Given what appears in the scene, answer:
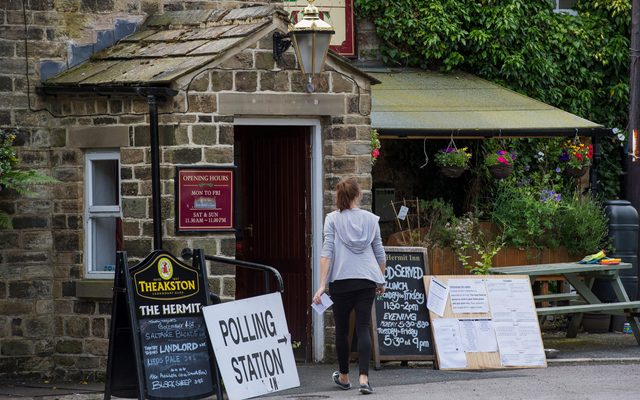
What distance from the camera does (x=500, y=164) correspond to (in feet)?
55.4

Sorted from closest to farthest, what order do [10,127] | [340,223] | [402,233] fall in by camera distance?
[340,223]
[10,127]
[402,233]

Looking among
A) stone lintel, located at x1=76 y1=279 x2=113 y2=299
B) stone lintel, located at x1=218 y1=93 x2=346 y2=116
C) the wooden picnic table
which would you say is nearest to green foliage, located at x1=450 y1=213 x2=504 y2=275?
the wooden picnic table

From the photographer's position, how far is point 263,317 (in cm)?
1186

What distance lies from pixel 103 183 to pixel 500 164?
5.33 meters

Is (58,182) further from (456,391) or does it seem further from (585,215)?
(585,215)

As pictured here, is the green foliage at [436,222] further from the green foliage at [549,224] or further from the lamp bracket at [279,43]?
the lamp bracket at [279,43]

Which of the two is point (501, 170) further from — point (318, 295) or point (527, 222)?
point (318, 295)

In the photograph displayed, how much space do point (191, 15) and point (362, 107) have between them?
76.2 inches

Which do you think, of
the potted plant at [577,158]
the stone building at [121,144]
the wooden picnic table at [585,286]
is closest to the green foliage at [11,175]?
the stone building at [121,144]

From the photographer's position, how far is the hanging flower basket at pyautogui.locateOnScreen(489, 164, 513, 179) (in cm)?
1692

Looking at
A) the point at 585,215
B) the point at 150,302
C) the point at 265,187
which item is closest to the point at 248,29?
the point at 265,187

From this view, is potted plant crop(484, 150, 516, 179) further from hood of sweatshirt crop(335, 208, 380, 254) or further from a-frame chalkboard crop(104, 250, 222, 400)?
a-frame chalkboard crop(104, 250, 222, 400)

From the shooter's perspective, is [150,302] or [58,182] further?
[58,182]

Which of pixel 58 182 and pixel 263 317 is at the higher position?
pixel 58 182
